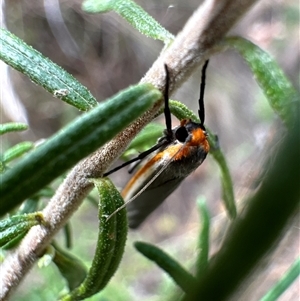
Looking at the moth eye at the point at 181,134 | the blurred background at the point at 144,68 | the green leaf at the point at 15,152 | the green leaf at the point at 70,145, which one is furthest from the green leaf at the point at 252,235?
the blurred background at the point at 144,68

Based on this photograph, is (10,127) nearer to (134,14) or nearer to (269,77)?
(134,14)

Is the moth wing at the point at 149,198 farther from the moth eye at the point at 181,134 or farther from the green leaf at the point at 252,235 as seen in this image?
the green leaf at the point at 252,235

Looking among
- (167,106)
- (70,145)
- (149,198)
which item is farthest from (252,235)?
(149,198)

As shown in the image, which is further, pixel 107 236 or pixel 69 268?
pixel 69 268

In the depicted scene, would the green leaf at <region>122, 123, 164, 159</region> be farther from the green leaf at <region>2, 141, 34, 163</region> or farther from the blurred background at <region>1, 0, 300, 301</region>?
the blurred background at <region>1, 0, 300, 301</region>

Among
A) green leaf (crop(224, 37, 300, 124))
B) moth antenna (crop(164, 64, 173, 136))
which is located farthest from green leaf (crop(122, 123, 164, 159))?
green leaf (crop(224, 37, 300, 124))

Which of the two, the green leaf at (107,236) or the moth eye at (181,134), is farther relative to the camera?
the moth eye at (181,134)

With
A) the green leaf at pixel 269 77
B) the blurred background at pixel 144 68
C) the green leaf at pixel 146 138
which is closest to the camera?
the green leaf at pixel 269 77
